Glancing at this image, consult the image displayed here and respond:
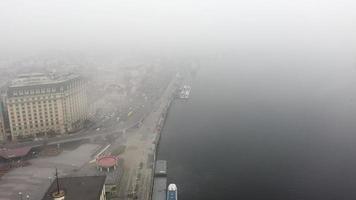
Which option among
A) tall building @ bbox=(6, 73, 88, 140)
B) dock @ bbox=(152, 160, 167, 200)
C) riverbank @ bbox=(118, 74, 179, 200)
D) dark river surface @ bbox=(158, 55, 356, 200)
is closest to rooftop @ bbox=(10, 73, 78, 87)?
tall building @ bbox=(6, 73, 88, 140)

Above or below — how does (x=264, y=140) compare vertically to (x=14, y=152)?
above

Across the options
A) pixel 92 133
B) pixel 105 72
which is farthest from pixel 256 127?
pixel 105 72

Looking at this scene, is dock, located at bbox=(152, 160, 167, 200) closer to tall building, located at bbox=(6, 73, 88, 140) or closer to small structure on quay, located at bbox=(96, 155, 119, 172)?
small structure on quay, located at bbox=(96, 155, 119, 172)

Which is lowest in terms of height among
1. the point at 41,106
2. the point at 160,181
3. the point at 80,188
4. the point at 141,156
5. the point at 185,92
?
the point at 160,181

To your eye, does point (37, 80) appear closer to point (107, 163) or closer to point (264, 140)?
point (107, 163)

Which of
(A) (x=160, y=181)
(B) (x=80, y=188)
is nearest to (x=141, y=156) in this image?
(A) (x=160, y=181)

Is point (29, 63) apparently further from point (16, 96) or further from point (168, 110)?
point (16, 96)

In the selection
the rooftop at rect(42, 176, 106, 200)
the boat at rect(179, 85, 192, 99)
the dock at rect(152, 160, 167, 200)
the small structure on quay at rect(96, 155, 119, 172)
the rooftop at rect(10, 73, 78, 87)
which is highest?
the rooftop at rect(10, 73, 78, 87)
